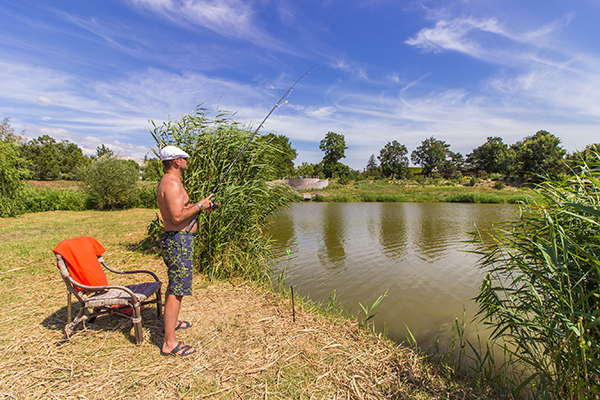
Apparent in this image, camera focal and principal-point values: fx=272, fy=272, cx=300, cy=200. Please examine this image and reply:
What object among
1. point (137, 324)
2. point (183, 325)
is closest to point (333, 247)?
point (183, 325)

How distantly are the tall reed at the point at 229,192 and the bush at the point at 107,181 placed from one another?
14.4 m

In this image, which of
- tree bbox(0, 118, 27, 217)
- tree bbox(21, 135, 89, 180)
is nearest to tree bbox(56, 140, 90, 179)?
tree bbox(21, 135, 89, 180)

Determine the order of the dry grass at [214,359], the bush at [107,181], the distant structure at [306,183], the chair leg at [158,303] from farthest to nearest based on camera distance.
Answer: the distant structure at [306,183], the bush at [107,181], the chair leg at [158,303], the dry grass at [214,359]

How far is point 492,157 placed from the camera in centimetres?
6256

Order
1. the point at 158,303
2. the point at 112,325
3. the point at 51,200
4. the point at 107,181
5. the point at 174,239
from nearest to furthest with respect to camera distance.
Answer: the point at 174,239 → the point at 112,325 → the point at 158,303 → the point at 51,200 → the point at 107,181

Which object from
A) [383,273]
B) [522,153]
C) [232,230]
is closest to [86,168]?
[232,230]

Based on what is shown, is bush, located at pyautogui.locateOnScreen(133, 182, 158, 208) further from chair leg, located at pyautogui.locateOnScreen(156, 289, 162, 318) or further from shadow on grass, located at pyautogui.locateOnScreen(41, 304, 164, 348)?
chair leg, located at pyautogui.locateOnScreen(156, 289, 162, 318)

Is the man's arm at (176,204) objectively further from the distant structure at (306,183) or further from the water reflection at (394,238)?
the distant structure at (306,183)

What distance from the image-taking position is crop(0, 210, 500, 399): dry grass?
2465 mm

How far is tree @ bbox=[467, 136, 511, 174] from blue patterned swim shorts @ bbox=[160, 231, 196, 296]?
67.1 m

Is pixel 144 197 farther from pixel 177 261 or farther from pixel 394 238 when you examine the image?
pixel 177 261

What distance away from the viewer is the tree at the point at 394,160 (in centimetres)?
6475

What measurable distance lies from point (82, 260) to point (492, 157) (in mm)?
76345

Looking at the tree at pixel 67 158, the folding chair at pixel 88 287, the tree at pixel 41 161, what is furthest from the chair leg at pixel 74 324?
the tree at pixel 41 161
